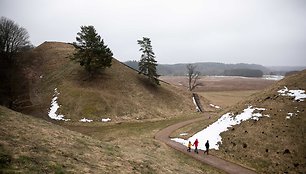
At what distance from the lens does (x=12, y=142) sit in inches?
582

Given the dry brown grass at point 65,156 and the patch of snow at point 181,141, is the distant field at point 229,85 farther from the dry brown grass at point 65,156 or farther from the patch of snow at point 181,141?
the dry brown grass at point 65,156

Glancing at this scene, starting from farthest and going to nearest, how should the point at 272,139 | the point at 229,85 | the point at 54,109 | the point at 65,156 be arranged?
the point at 229,85 → the point at 54,109 → the point at 272,139 → the point at 65,156

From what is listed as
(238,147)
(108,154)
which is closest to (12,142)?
(108,154)

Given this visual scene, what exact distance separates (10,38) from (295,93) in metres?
51.3

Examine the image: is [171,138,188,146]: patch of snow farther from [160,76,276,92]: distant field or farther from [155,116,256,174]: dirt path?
[160,76,276,92]: distant field

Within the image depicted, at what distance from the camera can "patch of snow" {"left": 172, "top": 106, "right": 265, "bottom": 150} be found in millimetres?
30297

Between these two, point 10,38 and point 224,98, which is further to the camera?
point 224,98

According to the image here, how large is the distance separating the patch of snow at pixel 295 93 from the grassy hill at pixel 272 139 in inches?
23.3

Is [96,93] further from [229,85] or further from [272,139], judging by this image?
[229,85]

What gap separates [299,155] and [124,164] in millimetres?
17092

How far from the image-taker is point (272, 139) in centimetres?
2648

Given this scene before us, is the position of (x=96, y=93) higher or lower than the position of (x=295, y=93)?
lower

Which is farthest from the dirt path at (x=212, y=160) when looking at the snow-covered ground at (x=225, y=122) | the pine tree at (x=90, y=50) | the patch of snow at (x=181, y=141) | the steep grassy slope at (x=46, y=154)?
the pine tree at (x=90, y=50)

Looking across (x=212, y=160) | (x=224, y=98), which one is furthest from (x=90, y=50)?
(x=224, y=98)
